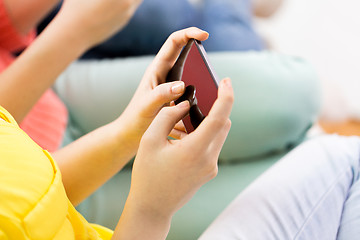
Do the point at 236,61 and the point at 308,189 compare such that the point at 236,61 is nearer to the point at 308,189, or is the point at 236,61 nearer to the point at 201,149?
the point at 308,189

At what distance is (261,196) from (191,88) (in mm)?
170

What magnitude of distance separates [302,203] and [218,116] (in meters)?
0.22

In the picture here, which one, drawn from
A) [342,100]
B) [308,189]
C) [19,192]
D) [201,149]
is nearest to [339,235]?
[308,189]

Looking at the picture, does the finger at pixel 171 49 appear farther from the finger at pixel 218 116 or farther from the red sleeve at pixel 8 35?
the red sleeve at pixel 8 35

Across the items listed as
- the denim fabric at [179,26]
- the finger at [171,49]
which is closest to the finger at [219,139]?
the finger at [171,49]

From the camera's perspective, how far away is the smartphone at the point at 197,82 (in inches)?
14.3

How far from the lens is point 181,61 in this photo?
426mm

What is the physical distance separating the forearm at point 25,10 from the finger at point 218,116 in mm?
461

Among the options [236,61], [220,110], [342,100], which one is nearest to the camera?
[220,110]

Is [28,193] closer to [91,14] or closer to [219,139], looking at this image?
[219,139]

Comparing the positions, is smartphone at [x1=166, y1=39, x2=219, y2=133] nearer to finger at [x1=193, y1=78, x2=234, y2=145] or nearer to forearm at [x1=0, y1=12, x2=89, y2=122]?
finger at [x1=193, y1=78, x2=234, y2=145]

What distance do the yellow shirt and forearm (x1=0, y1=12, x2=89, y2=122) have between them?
0.16 metres

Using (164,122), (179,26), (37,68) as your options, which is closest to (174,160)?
(164,122)

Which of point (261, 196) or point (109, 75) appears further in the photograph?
point (109, 75)
